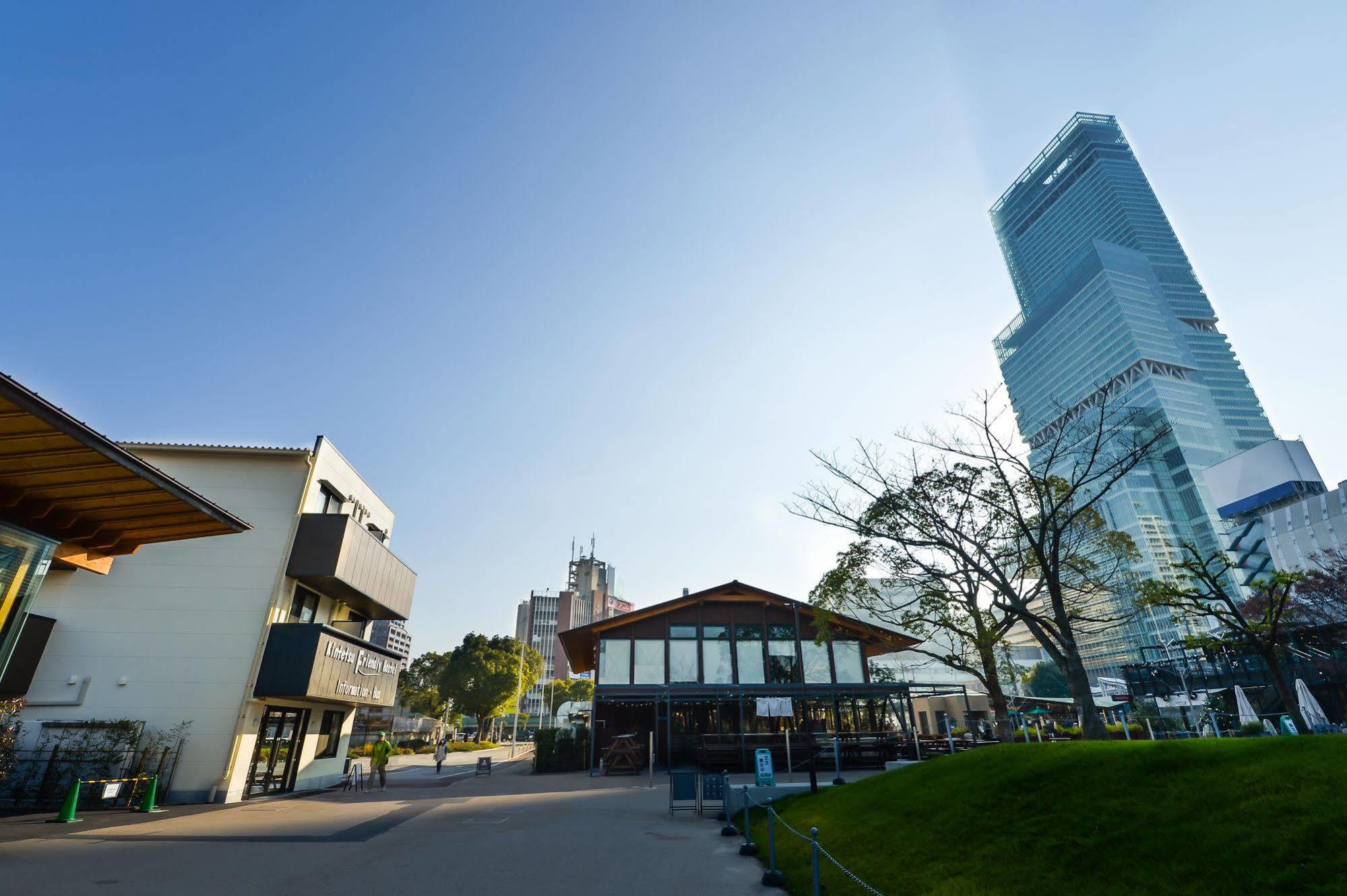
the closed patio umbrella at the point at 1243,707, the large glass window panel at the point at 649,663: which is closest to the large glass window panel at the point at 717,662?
the large glass window panel at the point at 649,663

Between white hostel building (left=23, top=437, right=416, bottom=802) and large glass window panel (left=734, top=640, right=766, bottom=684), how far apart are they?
18.4 metres

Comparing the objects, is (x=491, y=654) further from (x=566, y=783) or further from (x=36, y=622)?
(x=36, y=622)

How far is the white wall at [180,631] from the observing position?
18.7m

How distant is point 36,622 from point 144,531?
11642 mm

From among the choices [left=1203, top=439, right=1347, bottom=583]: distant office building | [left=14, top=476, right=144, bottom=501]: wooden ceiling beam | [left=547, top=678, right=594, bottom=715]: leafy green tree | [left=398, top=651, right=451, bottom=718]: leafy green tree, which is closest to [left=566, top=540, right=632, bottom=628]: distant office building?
[left=547, top=678, right=594, bottom=715]: leafy green tree

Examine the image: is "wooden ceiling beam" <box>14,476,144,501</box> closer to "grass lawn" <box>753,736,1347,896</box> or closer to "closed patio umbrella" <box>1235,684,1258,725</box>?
"grass lawn" <box>753,736,1347,896</box>

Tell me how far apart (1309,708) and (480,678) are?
184 feet

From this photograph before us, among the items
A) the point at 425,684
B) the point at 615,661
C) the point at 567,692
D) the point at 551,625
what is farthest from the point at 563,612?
the point at 615,661

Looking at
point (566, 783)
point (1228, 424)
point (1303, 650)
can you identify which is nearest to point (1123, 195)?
point (1228, 424)

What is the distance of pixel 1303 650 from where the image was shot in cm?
3722

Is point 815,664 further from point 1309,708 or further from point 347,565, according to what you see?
point 347,565

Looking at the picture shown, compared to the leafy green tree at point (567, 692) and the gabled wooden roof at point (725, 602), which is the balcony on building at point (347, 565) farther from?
the leafy green tree at point (567, 692)

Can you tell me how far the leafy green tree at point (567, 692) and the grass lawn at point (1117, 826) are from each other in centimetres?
9065

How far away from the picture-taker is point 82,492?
980 cm
